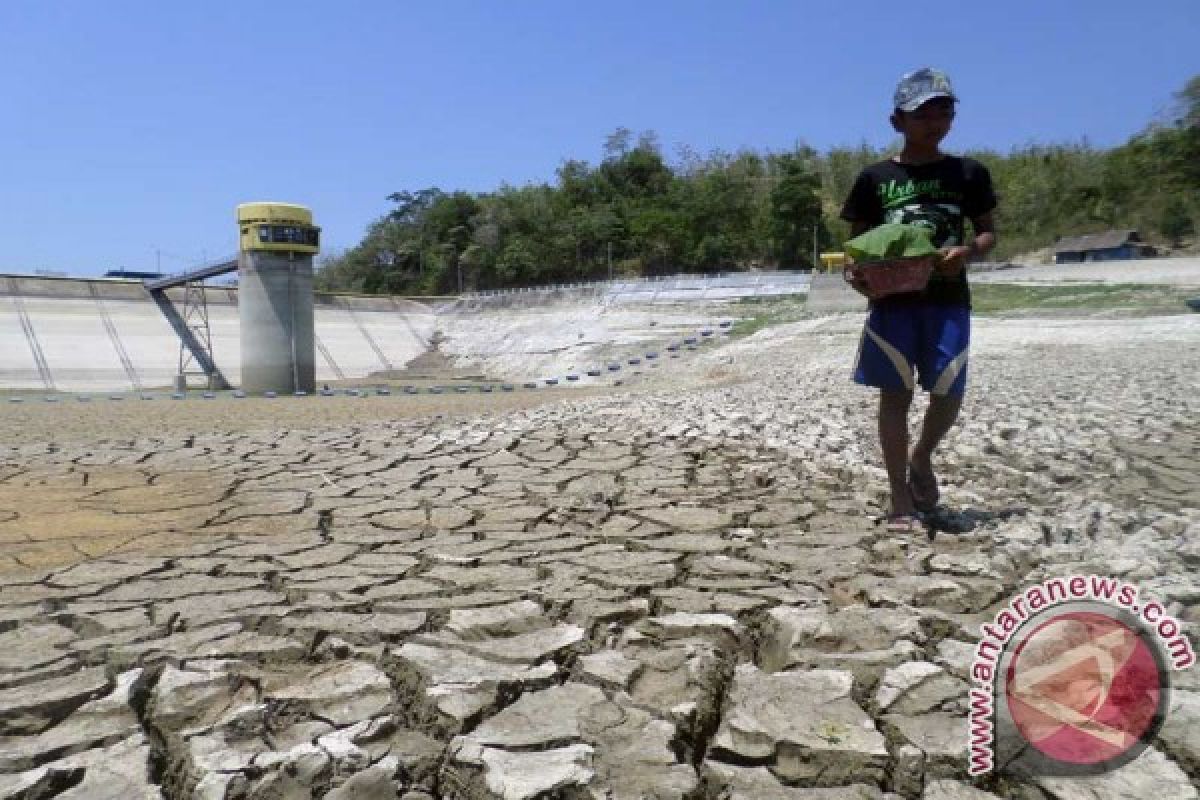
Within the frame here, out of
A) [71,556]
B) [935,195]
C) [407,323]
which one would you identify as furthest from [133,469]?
[407,323]

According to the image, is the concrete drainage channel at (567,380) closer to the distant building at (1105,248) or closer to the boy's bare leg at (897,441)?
the boy's bare leg at (897,441)

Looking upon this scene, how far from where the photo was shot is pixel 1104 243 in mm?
33906

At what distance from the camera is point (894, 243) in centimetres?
248

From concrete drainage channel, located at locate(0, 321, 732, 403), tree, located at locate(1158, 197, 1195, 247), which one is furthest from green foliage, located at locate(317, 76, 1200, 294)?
concrete drainage channel, located at locate(0, 321, 732, 403)

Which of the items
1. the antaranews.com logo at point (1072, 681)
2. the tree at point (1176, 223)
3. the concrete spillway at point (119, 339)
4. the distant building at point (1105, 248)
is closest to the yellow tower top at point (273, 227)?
the concrete spillway at point (119, 339)

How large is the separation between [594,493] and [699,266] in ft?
125

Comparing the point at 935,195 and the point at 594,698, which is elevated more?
the point at 935,195

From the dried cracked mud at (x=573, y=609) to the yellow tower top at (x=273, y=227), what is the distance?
50.7 feet

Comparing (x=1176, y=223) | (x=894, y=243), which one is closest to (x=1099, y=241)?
(x=1176, y=223)

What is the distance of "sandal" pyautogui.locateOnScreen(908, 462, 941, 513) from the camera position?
114 inches

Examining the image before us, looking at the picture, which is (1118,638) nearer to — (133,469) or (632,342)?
(133,469)

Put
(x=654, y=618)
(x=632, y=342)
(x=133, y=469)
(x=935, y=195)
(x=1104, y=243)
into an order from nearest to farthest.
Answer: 1. (x=654, y=618)
2. (x=935, y=195)
3. (x=133, y=469)
4. (x=632, y=342)
5. (x=1104, y=243)

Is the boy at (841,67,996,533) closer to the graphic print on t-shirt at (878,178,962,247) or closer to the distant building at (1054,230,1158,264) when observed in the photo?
the graphic print on t-shirt at (878,178,962,247)

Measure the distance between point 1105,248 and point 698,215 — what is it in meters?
18.3
